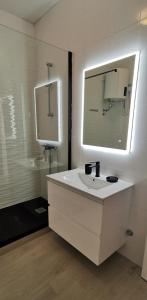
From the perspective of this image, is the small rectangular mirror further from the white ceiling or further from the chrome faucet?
the white ceiling

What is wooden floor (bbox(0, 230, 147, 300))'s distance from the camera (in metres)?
1.29

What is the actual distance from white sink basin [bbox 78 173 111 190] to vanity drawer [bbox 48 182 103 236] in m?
0.23

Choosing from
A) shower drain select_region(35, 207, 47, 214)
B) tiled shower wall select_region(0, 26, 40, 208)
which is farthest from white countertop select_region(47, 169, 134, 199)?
tiled shower wall select_region(0, 26, 40, 208)

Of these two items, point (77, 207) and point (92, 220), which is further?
point (77, 207)

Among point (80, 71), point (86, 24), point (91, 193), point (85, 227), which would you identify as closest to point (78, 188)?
point (91, 193)

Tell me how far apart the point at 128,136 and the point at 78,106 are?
749 millimetres

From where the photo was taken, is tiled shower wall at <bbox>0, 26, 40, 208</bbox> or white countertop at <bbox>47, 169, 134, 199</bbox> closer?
white countertop at <bbox>47, 169, 134, 199</bbox>

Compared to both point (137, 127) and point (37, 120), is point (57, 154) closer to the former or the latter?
point (37, 120)

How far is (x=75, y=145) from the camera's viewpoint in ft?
6.73

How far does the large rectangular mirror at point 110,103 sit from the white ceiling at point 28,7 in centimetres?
112

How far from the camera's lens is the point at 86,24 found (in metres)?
1.72

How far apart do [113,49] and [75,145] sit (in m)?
1.09

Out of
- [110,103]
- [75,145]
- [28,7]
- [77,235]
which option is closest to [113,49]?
[110,103]

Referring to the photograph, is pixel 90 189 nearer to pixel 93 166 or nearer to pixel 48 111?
pixel 93 166
